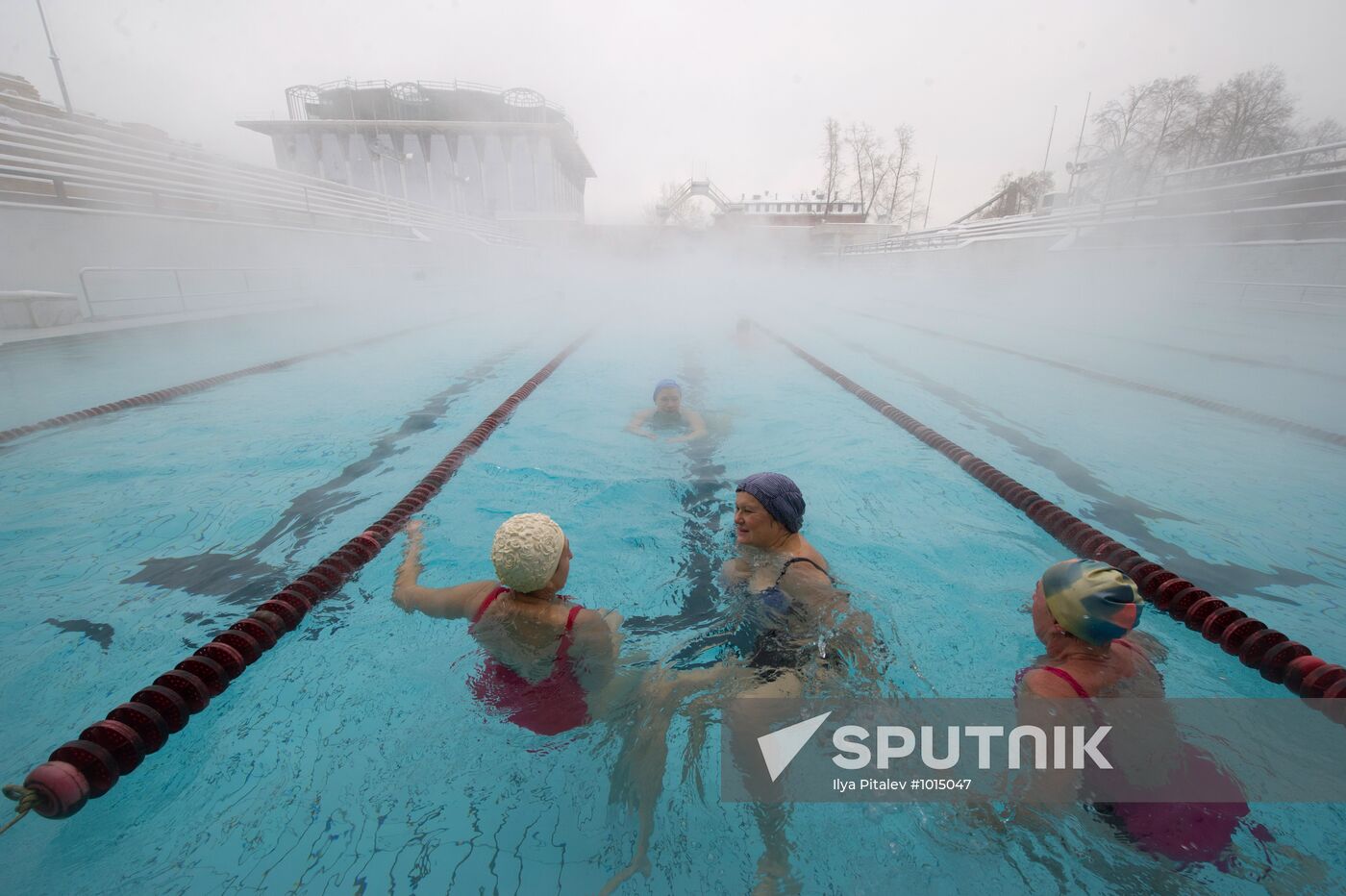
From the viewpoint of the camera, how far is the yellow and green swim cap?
5.07 feet

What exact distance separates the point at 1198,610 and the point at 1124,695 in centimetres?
175

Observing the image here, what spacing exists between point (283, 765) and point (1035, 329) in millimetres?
14790

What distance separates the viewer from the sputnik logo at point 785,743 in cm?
190

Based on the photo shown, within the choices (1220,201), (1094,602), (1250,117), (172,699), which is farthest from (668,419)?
(1250,117)

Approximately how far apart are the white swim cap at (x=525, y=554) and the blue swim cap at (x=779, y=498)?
0.92 m

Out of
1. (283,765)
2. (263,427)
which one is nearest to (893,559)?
(283,765)

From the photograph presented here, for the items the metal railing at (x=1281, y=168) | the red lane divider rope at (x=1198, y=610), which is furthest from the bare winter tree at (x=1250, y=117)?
the red lane divider rope at (x=1198, y=610)

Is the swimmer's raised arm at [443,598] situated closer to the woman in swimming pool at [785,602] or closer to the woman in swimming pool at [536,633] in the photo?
the woman in swimming pool at [536,633]

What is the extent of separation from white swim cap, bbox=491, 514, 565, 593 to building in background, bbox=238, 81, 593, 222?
40085 millimetres

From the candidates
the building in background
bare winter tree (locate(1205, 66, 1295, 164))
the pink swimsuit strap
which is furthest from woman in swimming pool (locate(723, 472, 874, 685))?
the building in background

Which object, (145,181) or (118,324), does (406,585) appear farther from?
(145,181)

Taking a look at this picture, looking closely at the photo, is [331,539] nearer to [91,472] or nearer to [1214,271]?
[91,472]

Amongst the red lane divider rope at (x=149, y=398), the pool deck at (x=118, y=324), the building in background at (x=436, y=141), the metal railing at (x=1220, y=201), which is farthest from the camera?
the building in background at (x=436, y=141)

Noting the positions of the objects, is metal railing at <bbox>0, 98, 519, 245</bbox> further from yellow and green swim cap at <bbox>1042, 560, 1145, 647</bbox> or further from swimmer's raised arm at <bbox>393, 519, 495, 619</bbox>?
yellow and green swim cap at <bbox>1042, 560, 1145, 647</bbox>
